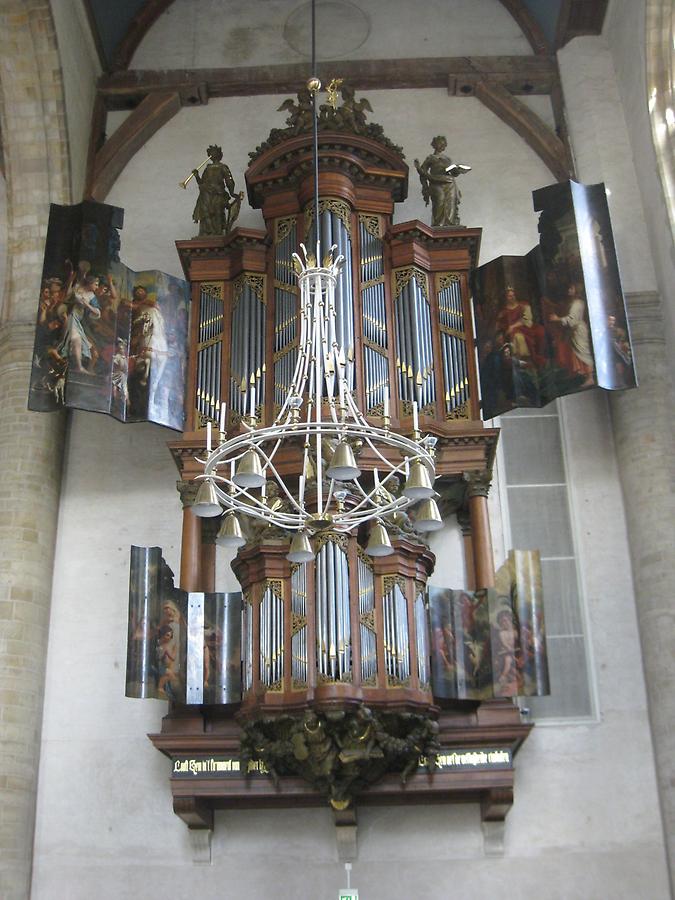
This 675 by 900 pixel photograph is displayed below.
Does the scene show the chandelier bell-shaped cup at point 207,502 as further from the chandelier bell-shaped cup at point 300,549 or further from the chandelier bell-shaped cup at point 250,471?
the chandelier bell-shaped cup at point 300,549

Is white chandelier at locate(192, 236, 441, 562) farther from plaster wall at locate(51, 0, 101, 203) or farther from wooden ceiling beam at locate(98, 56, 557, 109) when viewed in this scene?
wooden ceiling beam at locate(98, 56, 557, 109)

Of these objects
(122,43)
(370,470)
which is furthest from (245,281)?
(122,43)

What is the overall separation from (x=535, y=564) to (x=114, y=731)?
479 centimetres

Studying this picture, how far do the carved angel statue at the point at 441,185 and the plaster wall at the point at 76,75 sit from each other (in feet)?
14.8

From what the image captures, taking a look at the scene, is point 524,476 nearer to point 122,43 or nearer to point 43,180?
point 43,180

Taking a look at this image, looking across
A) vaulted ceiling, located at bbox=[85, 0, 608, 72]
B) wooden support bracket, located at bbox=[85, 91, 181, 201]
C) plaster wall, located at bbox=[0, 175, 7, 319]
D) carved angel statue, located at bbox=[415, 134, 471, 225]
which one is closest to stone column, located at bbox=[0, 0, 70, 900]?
plaster wall, located at bbox=[0, 175, 7, 319]

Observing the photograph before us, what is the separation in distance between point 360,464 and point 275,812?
3.67 meters

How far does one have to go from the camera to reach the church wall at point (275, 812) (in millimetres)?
12172

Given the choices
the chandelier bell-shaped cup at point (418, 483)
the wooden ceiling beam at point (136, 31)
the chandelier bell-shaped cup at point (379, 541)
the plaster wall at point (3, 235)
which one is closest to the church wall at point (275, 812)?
the plaster wall at point (3, 235)

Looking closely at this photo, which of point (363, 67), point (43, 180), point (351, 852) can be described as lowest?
point (351, 852)

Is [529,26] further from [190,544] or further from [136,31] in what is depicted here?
[190,544]

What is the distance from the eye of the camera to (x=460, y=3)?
17.2 m

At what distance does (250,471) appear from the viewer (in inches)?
342

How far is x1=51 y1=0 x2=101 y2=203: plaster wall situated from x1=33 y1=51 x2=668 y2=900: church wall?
3.58m
